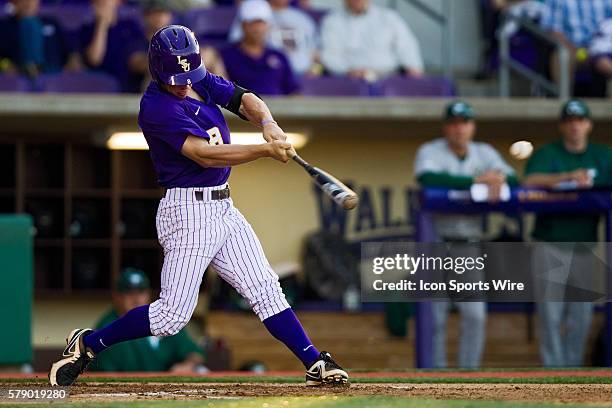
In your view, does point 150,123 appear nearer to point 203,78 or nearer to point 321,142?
point 203,78

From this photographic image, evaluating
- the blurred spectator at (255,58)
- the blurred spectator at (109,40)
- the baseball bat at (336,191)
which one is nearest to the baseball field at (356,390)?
the baseball bat at (336,191)

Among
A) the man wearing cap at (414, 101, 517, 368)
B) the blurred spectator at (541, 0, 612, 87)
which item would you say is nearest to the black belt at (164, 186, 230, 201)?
the man wearing cap at (414, 101, 517, 368)

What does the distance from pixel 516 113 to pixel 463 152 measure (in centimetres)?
168

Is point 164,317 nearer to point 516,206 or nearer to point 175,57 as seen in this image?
point 175,57

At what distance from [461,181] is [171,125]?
2892 mm

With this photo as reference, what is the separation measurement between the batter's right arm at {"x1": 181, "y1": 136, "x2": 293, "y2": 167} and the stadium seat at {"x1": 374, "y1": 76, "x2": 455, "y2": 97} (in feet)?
16.5

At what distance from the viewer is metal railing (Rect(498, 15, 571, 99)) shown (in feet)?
34.6

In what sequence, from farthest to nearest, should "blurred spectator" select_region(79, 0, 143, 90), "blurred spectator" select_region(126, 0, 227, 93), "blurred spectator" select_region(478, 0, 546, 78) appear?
1. "blurred spectator" select_region(478, 0, 546, 78)
2. "blurred spectator" select_region(79, 0, 143, 90)
3. "blurred spectator" select_region(126, 0, 227, 93)

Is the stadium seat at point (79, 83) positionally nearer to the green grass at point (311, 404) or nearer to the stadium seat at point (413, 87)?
the stadium seat at point (413, 87)

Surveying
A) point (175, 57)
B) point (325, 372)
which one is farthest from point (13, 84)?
point (325, 372)

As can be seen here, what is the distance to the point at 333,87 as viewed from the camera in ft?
34.7

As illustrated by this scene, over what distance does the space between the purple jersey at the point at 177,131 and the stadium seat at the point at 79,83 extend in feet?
14.5

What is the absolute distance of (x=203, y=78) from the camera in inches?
232

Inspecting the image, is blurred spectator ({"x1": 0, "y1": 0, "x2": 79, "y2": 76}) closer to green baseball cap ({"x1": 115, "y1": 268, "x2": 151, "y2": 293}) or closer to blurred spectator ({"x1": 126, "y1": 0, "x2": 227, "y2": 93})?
blurred spectator ({"x1": 126, "y1": 0, "x2": 227, "y2": 93})
